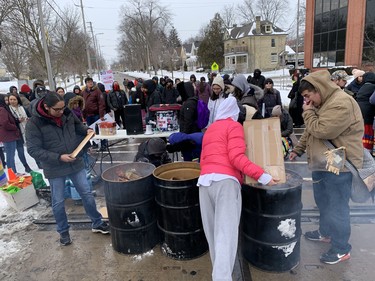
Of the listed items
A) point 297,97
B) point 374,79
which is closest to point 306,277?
point 374,79

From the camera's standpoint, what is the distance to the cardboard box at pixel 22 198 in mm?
4643

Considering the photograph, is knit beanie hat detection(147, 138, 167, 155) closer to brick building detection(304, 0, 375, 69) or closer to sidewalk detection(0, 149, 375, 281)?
sidewalk detection(0, 149, 375, 281)

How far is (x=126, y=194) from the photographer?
10.6ft

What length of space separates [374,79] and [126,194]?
17.6ft

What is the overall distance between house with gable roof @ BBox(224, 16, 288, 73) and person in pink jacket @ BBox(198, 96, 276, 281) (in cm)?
4650

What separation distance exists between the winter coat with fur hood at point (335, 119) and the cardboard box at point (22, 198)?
4380 mm

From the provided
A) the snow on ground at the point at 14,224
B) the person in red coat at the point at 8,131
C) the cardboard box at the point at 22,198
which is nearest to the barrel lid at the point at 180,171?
the snow on ground at the point at 14,224

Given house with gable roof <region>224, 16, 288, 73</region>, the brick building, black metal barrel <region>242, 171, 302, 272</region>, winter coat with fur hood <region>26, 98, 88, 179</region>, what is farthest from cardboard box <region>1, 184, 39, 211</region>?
house with gable roof <region>224, 16, 288, 73</region>

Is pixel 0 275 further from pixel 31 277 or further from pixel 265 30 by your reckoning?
pixel 265 30

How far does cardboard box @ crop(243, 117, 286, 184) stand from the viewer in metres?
2.70

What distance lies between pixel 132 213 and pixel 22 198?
252 centimetres

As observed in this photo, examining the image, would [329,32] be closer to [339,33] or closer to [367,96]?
[339,33]

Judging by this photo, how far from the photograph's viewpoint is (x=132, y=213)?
3270 millimetres

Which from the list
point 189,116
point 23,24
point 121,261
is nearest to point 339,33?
point 23,24
